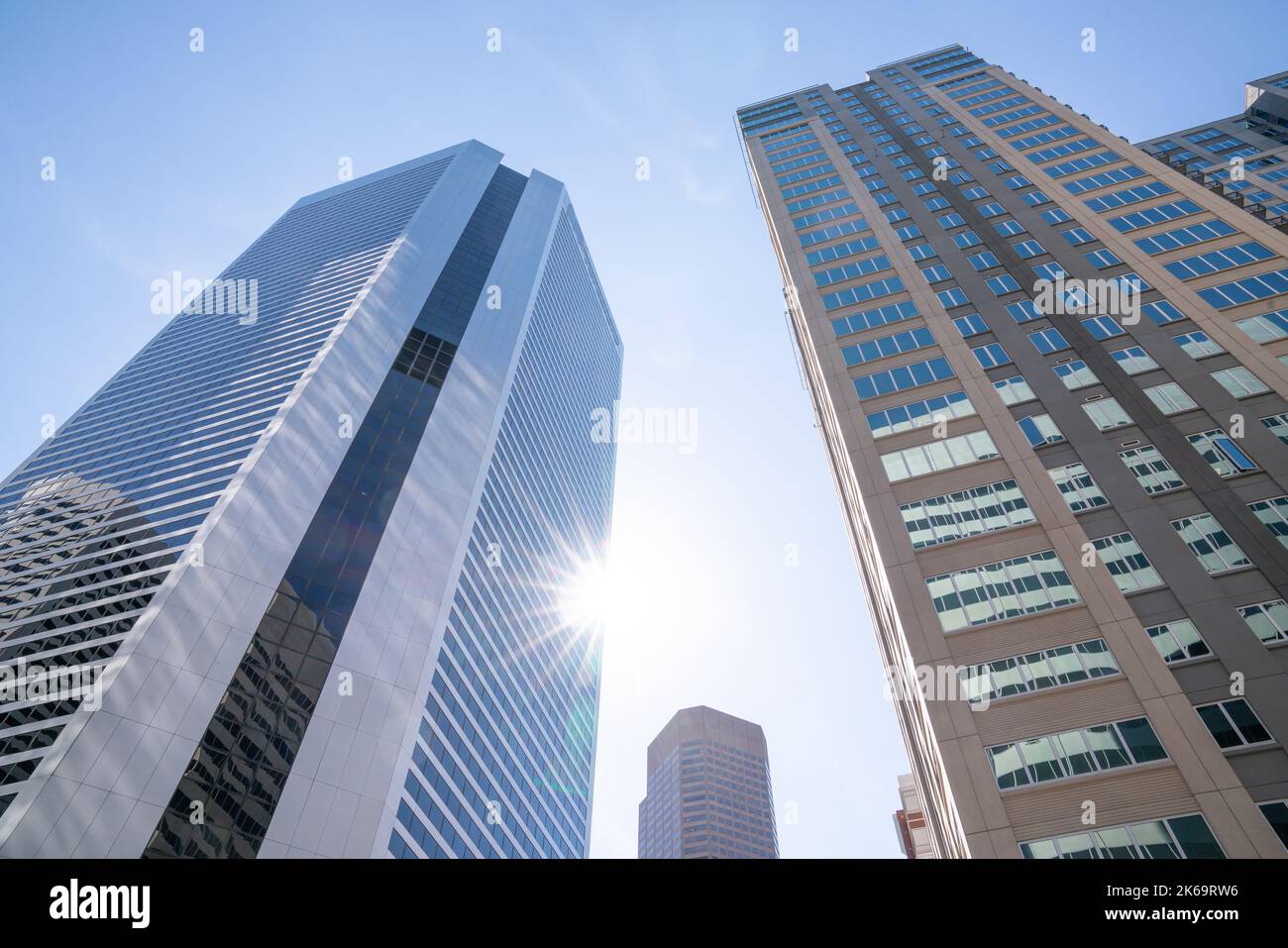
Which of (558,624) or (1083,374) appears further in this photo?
(558,624)

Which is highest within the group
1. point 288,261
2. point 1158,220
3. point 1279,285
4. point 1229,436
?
point 288,261

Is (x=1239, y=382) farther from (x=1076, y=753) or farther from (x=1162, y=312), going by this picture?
(x=1076, y=753)

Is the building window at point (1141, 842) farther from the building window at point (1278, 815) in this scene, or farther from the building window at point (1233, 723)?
the building window at point (1233, 723)

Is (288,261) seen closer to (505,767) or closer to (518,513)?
(518,513)

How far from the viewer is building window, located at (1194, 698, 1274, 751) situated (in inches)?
1016

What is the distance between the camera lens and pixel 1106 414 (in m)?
38.7

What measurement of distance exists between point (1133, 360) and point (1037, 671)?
2119cm

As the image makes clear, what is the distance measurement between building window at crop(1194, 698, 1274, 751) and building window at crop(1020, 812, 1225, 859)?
329cm

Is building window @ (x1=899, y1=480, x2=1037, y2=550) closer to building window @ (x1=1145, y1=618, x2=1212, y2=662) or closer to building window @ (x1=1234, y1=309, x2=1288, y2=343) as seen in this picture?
building window @ (x1=1145, y1=618, x2=1212, y2=662)

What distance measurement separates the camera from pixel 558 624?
11044 cm

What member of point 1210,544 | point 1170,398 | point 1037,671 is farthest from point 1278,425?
point 1037,671

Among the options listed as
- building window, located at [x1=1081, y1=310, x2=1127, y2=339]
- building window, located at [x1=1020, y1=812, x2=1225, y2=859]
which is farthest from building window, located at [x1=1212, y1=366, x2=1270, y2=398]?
building window, located at [x1=1020, y1=812, x2=1225, y2=859]
